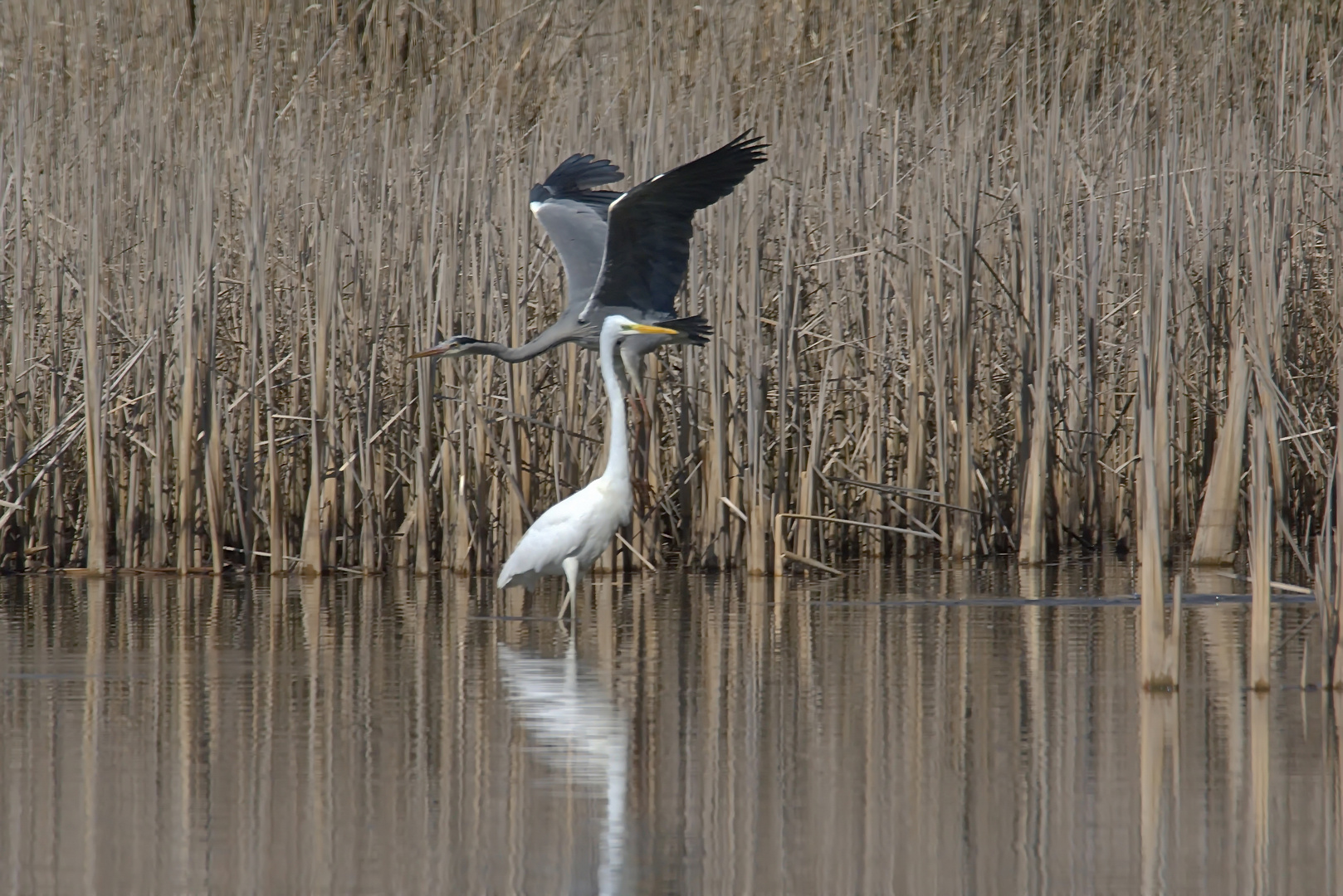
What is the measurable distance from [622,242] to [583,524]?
54.0 inches

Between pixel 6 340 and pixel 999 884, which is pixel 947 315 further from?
pixel 999 884

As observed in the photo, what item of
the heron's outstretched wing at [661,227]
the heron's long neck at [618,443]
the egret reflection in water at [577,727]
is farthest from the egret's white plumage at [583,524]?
the egret reflection in water at [577,727]

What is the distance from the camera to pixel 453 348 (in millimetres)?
7348

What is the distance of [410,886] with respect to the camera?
310cm

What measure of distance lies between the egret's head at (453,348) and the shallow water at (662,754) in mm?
1106

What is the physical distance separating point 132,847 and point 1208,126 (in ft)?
21.0

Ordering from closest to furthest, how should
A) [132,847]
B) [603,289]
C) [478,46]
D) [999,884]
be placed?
[999,884], [132,847], [603,289], [478,46]

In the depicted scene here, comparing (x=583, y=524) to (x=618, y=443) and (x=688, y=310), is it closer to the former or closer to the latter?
(x=618, y=443)

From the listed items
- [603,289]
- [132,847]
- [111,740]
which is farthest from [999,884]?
[603,289]

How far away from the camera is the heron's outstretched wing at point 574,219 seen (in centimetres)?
766

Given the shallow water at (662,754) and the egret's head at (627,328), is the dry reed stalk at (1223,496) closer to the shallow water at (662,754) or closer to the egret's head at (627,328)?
the shallow water at (662,754)

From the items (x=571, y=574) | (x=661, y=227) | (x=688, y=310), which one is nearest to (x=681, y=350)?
(x=688, y=310)

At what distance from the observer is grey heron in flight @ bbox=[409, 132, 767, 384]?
7.18 m

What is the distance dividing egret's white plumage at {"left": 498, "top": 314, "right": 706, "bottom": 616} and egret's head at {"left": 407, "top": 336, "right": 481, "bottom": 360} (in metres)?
0.66
